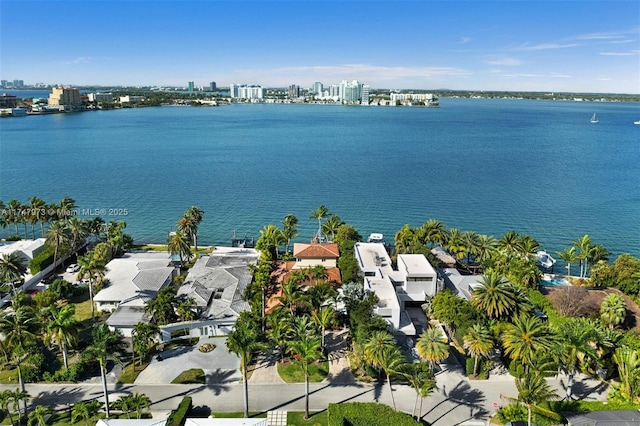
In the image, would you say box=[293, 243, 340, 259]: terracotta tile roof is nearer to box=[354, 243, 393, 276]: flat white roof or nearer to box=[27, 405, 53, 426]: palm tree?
box=[354, 243, 393, 276]: flat white roof

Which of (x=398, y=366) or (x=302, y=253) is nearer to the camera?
(x=398, y=366)

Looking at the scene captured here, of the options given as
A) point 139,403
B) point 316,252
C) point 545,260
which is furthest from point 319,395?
point 545,260

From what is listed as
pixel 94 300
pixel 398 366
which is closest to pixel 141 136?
pixel 94 300

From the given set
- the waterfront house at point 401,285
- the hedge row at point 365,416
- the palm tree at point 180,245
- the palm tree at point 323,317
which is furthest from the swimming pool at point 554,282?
the palm tree at point 180,245

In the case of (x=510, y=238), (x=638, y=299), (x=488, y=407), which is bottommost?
(x=488, y=407)

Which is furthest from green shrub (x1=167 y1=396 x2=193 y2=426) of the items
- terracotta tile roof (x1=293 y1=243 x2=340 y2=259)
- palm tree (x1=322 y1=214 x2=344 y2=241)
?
palm tree (x1=322 y1=214 x2=344 y2=241)

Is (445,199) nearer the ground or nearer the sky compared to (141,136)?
nearer the ground

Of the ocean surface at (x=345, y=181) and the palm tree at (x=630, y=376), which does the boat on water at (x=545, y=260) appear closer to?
the ocean surface at (x=345, y=181)

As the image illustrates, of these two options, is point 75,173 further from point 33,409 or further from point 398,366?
point 398,366
